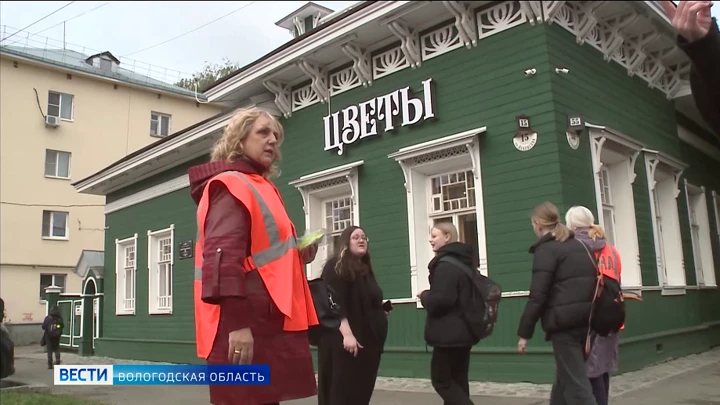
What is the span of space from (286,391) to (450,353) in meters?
2.29

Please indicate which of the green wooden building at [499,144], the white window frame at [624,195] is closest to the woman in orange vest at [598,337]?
the green wooden building at [499,144]

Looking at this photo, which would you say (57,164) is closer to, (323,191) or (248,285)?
(323,191)

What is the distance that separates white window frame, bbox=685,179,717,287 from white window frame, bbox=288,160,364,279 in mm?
6887

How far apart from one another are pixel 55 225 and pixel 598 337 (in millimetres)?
27579

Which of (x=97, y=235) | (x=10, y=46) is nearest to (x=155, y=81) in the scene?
(x=10, y=46)

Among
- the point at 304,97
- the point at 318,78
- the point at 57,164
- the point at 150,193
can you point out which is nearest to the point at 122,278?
the point at 150,193

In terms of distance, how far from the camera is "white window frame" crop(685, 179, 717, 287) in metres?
12.5

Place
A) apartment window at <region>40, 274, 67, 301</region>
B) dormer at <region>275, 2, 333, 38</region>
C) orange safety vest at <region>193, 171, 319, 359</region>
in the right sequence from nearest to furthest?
orange safety vest at <region>193, 171, 319, 359</region>, dormer at <region>275, 2, 333, 38</region>, apartment window at <region>40, 274, 67, 301</region>

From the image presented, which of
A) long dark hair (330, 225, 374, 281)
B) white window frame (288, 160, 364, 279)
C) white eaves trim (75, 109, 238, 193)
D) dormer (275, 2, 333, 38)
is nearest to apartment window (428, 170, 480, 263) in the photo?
white window frame (288, 160, 364, 279)

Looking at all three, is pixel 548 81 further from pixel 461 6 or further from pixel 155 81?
pixel 155 81

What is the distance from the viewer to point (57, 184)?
27688mm

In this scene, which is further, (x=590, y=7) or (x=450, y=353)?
(x=590, y=7)

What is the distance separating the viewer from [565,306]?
4633mm

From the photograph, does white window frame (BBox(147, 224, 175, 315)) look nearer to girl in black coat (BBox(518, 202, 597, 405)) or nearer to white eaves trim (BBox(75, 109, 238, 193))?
white eaves trim (BBox(75, 109, 238, 193))
